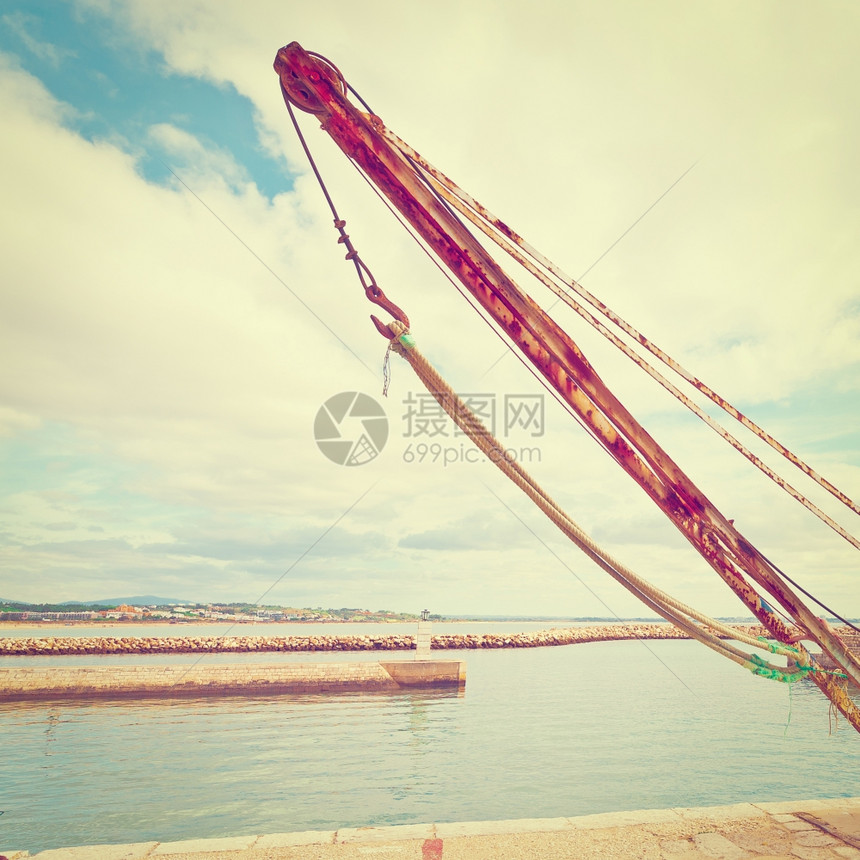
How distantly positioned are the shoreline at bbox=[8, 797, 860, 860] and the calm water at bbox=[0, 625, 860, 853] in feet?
6.14

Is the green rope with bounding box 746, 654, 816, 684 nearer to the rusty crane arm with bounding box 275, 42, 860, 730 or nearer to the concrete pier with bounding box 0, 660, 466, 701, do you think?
the rusty crane arm with bounding box 275, 42, 860, 730

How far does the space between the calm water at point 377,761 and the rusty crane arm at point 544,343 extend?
4015mm

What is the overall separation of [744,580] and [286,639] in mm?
45940

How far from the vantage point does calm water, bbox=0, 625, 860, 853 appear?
10.8m

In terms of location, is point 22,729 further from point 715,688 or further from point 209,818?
point 715,688

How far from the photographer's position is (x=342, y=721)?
18.6m

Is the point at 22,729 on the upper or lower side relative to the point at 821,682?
lower

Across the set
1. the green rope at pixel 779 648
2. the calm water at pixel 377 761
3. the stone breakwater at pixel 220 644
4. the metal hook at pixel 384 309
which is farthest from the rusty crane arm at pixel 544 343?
the stone breakwater at pixel 220 644

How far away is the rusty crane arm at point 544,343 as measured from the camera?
493 cm

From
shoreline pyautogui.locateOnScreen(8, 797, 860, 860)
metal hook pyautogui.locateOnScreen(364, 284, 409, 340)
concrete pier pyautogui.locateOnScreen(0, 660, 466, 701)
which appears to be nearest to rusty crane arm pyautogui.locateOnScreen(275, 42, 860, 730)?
metal hook pyautogui.locateOnScreen(364, 284, 409, 340)

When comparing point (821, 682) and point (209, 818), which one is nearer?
point (821, 682)

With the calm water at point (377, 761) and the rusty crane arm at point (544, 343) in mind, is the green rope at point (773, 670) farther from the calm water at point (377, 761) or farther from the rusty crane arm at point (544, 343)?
the calm water at point (377, 761)

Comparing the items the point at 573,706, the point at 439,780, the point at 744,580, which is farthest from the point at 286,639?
the point at 744,580

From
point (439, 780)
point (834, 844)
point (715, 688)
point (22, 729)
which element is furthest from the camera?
point (715, 688)
